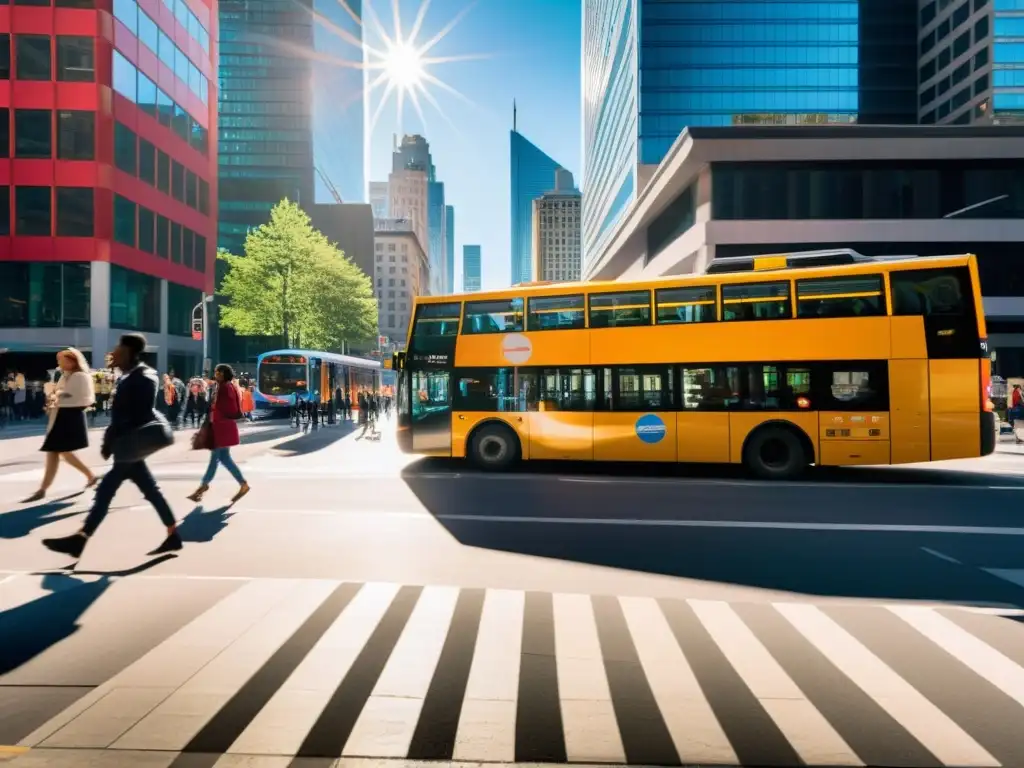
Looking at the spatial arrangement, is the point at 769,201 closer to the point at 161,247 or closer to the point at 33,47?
the point at 161,247

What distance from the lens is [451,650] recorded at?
4195mm

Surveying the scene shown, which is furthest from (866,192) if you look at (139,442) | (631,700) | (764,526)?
(631,700)

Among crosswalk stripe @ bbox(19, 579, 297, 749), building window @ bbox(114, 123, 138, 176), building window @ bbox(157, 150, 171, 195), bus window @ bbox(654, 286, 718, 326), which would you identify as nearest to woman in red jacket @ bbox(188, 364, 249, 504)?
crosswalk stripe @ bbox(19, 579, 297, 749)

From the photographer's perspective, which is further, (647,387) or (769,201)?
(769,201)

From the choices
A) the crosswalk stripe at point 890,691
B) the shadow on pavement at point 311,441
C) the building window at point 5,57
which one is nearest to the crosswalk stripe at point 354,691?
the crosswalk stripe at point 890,691

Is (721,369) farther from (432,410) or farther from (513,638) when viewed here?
(513,638)

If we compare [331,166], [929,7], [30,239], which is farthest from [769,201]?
[331,166]

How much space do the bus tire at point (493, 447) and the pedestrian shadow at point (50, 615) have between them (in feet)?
25.8

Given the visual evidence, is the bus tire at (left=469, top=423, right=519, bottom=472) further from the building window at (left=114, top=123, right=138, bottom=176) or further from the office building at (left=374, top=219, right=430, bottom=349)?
the office building at (left=374, top=219, right=430, bottom=349)

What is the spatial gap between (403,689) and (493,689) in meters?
0.49

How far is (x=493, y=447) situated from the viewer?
1354 centimetres

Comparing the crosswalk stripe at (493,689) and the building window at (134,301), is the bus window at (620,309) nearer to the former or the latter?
the crosswalk stripe at (493,689)

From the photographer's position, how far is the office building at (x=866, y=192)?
33.1 m

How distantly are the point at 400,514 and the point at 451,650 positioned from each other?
461cm
